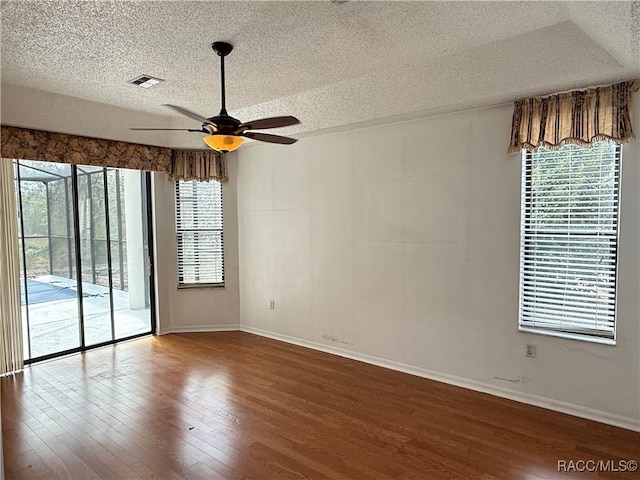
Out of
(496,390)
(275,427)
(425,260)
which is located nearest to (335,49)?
(425,260)

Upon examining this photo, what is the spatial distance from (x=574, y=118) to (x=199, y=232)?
456cm

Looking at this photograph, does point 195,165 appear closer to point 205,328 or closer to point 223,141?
point 205,328

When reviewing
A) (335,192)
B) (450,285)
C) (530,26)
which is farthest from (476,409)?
(530,26)

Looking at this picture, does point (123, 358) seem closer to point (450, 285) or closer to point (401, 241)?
point (401, 241)

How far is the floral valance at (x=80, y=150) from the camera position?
394 cm

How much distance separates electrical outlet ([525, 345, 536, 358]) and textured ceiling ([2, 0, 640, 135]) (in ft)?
6.93

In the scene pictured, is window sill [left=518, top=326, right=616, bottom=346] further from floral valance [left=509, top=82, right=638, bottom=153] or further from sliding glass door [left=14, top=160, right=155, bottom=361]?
sliding glass door [left=14, top=160, right=155, bottom=361]

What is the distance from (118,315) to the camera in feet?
17.5

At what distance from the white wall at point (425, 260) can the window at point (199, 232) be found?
645 millimetres

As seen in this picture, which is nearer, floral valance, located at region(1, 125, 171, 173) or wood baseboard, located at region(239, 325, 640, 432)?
wood baseboard, located at region(239, 325, 640, 432)

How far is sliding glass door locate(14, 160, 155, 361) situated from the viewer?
4.46m

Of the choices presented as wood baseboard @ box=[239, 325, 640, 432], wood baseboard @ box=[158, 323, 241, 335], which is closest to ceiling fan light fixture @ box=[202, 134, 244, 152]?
wood baseboard @ box=[239, 325, 640, 432]

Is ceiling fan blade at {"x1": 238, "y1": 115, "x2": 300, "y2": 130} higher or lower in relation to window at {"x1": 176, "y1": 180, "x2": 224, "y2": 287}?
higher

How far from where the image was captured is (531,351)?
11.3ft
